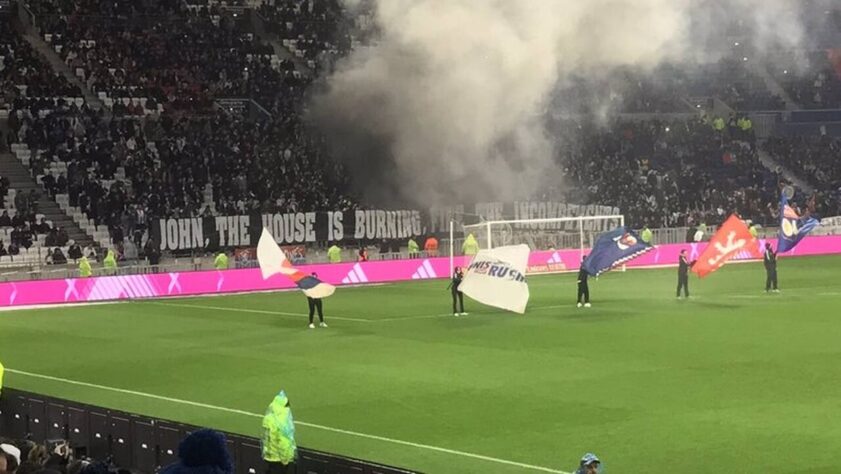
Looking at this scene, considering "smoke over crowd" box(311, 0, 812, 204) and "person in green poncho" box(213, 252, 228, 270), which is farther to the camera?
"smoke over crowd" box(311, 0, 812, 204)

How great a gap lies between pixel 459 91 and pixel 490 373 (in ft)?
110

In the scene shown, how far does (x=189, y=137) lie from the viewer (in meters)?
54.2

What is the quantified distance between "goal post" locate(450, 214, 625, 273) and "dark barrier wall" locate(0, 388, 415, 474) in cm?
3497

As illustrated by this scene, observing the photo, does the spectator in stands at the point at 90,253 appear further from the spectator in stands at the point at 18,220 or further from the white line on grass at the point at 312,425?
the white line on grass at the point at 312,425

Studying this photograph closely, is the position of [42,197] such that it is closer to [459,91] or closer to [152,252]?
[152,252]

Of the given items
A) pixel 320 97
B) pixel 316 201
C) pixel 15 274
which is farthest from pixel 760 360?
pixel 320 97

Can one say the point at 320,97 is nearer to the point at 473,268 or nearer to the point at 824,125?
the point at 473,268

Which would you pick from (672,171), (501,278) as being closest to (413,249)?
(501,278)

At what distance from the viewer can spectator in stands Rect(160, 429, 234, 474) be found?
789 cm

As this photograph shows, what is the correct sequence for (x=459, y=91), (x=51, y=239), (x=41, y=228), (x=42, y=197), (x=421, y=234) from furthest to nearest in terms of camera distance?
(x=459, y=91) → (x=421, y=234) → (x=42, y=197) → (x=41, y=228) → (x=51, y=239)

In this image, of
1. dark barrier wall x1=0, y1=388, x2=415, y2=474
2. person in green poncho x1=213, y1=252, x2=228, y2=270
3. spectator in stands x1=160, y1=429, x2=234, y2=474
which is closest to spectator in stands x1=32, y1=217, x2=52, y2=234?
person in green poncho x1=213, y1=252, x2=228, y2=270

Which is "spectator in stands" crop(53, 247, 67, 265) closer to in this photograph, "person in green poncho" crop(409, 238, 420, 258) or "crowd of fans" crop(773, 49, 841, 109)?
"person in green poncho" crop(409, 238, 420, 258)

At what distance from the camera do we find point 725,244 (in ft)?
133

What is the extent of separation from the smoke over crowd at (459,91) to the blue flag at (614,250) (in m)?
16.2
